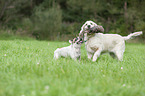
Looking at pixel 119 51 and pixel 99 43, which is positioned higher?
pixel 99 43

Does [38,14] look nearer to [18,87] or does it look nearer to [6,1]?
[6,1]

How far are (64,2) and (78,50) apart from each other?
2698 centimetres

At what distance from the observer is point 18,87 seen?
178 centimetres

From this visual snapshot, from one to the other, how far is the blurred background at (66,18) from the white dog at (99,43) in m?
11.4

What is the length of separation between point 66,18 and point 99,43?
23.6 m

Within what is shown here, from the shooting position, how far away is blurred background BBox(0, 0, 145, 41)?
56.2ft

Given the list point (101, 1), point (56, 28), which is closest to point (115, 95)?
point (56, 28)

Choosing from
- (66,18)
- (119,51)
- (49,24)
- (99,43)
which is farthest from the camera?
(66,18)

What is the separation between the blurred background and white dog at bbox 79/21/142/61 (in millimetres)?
11428

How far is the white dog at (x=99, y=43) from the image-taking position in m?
4.06

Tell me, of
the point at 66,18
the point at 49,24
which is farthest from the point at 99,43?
the point at 66,18

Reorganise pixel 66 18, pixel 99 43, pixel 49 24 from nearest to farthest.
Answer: pixel 99 43, pixel 49 24, pixel 66 18

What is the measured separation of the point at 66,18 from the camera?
27.2 m

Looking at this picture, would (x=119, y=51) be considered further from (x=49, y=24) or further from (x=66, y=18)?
(x=66, y=18)
